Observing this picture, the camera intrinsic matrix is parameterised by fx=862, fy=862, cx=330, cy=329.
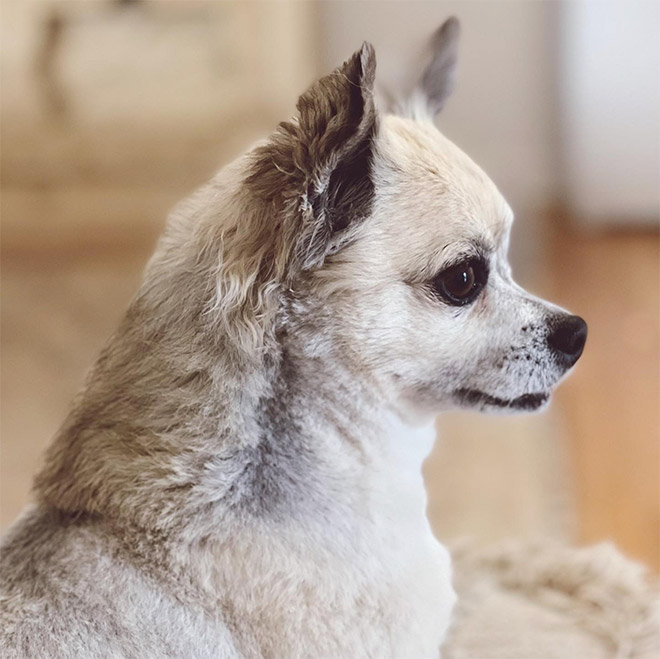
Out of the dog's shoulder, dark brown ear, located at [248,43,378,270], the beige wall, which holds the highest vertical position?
the beige wall

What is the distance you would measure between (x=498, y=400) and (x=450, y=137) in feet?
6.06

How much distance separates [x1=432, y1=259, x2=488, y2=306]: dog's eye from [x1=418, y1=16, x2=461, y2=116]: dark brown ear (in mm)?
275

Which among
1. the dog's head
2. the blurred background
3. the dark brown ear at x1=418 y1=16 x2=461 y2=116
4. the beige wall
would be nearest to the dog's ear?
the dark brown ear at x1=418 y1=16 x2=461 y2=116

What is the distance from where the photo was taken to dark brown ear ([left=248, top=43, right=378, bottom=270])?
0.73 m

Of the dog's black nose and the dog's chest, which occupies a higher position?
the dog's black nose

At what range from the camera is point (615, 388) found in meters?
2.16

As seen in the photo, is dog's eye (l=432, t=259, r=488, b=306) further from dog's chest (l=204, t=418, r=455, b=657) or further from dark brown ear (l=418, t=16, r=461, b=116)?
dark brown ear (l=418, t=16, r=461, b=116)

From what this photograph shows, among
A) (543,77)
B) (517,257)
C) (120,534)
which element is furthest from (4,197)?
(120,534)

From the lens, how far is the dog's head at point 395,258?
0.76m

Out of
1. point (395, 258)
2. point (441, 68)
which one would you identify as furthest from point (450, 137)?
point (395, 258)

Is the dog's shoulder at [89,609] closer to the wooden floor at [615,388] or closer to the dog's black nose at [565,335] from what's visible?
the dog's black nose at [565,335]

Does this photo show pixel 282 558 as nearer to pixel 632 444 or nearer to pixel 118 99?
pixel 632 444

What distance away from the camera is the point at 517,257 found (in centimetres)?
269

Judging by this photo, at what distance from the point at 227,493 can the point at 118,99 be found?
1.95m
